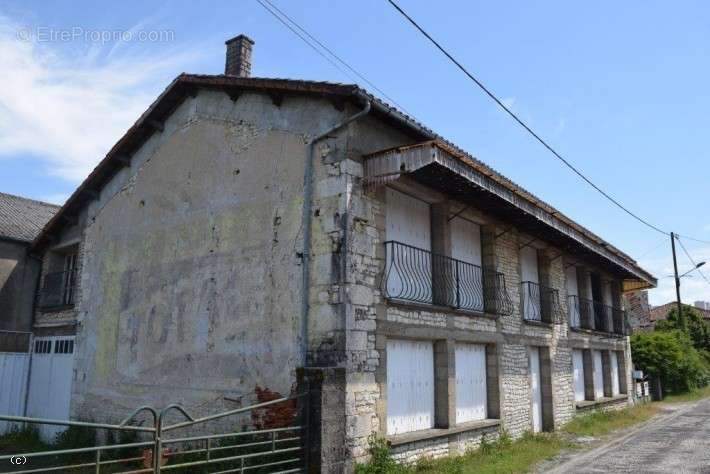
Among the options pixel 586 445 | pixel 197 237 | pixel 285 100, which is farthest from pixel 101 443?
pixel 586 445

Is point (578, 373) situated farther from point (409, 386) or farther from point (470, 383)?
point (409, 386)

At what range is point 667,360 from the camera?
21.0m

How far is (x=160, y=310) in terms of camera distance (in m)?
9.80

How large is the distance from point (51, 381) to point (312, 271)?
7827mm

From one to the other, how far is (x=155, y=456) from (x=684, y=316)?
30.9 m

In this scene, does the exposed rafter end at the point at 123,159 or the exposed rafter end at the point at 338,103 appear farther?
the exposed rafter end at the point at 123,159

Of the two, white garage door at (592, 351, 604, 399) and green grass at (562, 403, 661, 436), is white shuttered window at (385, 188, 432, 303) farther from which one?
white garage door at (592, 351, 604, 399)

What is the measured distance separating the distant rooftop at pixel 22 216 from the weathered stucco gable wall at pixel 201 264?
12.0 feet

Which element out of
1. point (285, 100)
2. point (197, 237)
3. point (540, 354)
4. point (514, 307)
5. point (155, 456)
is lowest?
point (155, 456)

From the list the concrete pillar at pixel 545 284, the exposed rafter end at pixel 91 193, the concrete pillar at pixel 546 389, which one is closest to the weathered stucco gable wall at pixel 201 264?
the exposed rafter end at pixel 91 193

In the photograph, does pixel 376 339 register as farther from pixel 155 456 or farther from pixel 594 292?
pixel 594 292

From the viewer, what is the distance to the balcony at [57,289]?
1326cm

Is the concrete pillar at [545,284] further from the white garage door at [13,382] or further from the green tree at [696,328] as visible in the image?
the green tree at [696,328]

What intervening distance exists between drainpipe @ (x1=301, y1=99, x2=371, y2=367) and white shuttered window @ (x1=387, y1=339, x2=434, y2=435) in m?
1.34
